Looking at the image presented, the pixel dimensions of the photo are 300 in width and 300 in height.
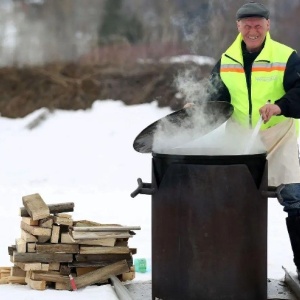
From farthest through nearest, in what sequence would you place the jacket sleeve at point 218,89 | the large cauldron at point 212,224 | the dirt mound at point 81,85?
the dirt mound at point 81,85, the jacket sleeve at point 218,89, the large cauldron at point 212,224

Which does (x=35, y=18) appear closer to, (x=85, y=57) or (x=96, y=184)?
(x=85, y=57)

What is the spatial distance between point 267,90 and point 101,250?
1.58 meters

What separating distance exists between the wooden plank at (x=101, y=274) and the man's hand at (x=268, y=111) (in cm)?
152

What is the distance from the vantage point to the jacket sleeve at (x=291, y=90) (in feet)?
16.0

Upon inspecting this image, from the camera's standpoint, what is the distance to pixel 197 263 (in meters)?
4.66

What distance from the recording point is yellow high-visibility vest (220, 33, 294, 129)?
5.03m

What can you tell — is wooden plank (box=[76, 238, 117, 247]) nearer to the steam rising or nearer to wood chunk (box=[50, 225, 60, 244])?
wood chunk (box=[50, 225, 60, 244])

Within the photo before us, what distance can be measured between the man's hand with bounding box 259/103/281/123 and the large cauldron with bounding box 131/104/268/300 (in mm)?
227

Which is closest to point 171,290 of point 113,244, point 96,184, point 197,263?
point 197,263

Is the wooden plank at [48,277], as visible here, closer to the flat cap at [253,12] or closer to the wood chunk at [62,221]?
the wood chunk at [62,221]

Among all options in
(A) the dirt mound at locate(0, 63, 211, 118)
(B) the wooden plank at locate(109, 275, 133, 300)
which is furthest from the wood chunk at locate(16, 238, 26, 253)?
(A) the dirt mound at locate(0, 63, 211, 118)

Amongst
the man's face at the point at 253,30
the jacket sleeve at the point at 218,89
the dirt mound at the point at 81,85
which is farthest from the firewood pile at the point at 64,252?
the dirt mound at the point at 81,85

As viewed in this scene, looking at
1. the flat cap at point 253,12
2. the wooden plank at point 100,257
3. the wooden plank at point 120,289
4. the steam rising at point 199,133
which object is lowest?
the wooden plank at point 120,289

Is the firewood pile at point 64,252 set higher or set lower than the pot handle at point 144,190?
lower
